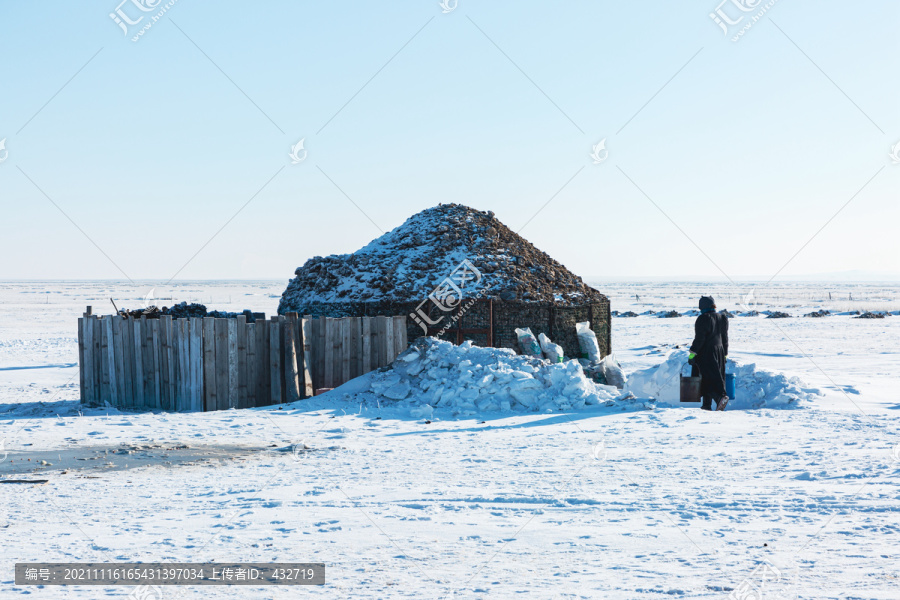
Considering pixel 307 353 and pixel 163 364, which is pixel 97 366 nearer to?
pixel 163 364

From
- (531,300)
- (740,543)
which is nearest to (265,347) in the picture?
(531,300)

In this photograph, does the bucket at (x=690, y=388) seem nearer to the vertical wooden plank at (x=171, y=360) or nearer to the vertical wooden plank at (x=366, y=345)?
the vertical wooden plank at (x=366, y=345)

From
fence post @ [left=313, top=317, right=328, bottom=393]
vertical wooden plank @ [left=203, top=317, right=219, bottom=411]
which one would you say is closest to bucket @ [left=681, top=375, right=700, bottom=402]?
fence post @ [left=313, top=317, right=328, bottom=393]

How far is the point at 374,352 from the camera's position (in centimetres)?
1402

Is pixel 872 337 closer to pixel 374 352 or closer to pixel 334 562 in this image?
pixel 374 352

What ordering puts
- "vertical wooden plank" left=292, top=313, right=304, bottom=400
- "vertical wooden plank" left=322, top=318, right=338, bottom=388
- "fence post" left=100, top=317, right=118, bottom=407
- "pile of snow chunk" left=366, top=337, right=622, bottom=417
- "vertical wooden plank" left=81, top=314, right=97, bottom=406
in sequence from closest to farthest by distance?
"pile of snow chunk" left=366, top=337, right=622, bottom=417 → "vertical wooden plank" left=292, top=313, right=304, bottom=400 → "fence post" left=100, top=317, right=118, bottom=407 → "vertical wooden plank" left=322, top=318, right=338, bottom=388 → "vertical wooden plank" left=81, top=314, right=97, bottom=406

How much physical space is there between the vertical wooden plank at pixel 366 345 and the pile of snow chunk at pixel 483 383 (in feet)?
1.54

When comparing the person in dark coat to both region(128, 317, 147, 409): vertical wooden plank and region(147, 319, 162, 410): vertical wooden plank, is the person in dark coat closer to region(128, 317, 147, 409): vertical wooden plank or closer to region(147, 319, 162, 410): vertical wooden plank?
region(147, 319, 162, 410): vertical wooden plank

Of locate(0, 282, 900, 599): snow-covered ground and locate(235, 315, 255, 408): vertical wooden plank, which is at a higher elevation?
locate(235, 315, 255, 408): vertical wooden plank

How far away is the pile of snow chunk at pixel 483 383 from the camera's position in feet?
39.6

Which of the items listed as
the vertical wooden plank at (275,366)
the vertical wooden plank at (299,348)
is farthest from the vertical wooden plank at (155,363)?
the vertical wooden plank at (299,348)

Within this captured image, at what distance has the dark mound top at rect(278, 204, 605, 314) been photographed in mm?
16031

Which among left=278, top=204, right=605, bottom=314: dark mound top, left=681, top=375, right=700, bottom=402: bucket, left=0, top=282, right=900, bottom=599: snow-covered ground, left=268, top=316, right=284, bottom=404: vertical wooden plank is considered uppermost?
left=278, top=204, right=605, bottom=314: dark mound top

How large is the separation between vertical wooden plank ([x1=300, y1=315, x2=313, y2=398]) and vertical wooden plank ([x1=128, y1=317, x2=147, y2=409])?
2.77 meters
